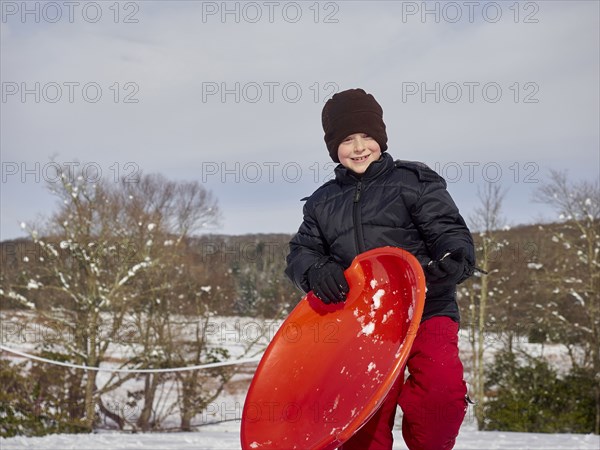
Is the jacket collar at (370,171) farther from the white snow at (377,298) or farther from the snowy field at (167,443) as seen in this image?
the snowy field at (167,443)

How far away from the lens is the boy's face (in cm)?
243

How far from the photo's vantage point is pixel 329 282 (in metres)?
2.21

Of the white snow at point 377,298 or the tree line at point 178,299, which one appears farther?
the tree line at point 178,299

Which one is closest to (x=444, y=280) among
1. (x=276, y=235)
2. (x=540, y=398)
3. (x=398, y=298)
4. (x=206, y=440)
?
(x=398, y=298)

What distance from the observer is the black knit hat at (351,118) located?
2471 mm

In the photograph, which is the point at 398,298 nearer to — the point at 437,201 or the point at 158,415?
the point at 437,201

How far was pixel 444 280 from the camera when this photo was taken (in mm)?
2084

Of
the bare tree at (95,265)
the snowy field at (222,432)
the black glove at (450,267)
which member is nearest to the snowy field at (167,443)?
the snowy field at (222,432)

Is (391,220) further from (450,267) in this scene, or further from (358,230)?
(450,267)

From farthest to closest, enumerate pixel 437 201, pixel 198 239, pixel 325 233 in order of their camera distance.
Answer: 1. pixel 198 239
2. pixel 325 233
3. pixel 437 201

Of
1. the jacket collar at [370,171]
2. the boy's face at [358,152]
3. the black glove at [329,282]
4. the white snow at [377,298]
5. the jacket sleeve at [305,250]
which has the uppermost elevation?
the boy's face at [358,152]

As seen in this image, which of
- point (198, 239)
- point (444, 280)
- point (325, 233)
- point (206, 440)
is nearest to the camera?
point (444, 280)

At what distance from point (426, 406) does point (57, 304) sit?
13352 millimetres

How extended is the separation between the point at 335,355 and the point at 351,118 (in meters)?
0.92
